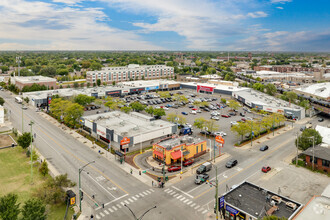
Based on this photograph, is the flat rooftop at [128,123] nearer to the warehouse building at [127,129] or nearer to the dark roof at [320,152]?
the warehouse building at [127,129]

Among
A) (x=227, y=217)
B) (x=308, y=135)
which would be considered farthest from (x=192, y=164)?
(x=308, y=135)

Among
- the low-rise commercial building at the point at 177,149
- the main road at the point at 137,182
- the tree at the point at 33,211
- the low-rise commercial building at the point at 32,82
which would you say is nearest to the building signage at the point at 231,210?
the main road at the point at 137,182

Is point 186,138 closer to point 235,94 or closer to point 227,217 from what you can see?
point 227,217

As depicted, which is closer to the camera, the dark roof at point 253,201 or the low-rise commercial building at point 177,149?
the dark roof at point 253,201

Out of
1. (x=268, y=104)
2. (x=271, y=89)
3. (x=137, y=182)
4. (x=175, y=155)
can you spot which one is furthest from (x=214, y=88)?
(x=137, y=182)

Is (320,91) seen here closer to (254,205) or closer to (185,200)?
(254,205)
